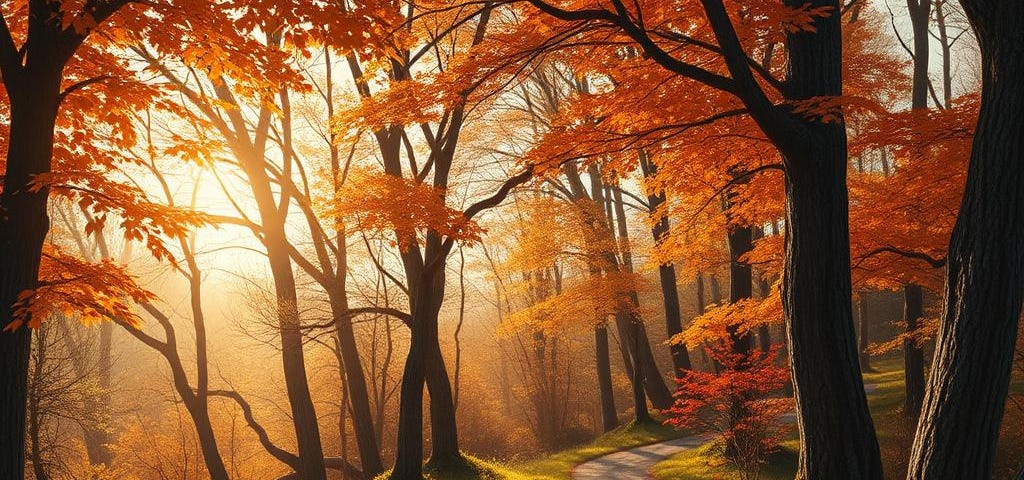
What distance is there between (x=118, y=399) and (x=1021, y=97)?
119 feet

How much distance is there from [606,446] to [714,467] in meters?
4.85

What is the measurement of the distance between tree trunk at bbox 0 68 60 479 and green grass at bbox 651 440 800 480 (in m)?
8.64

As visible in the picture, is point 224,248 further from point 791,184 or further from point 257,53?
point 791,184

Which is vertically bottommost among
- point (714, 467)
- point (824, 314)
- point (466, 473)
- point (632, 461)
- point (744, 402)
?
point (632, 461)

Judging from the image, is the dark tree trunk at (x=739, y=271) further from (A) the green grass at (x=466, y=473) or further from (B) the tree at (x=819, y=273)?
(B) the tree at (x=819, y=273)

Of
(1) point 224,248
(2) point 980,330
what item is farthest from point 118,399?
(2) point 980,330

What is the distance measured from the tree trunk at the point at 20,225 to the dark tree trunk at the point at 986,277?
21.6 feet

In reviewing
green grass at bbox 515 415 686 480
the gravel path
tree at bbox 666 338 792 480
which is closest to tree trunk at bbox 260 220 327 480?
green grass at bbox 515 415 686 480

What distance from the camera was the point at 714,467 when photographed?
36.3 feet

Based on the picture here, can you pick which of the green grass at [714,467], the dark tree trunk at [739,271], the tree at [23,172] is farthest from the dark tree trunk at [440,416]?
the tree at [23,172]

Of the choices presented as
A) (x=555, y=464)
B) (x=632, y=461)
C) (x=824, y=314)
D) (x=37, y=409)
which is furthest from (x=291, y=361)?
(x=824, y=314)

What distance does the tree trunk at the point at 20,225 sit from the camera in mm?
4918

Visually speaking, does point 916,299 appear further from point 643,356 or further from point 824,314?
point 824,314

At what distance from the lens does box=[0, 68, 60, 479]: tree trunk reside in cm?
492
